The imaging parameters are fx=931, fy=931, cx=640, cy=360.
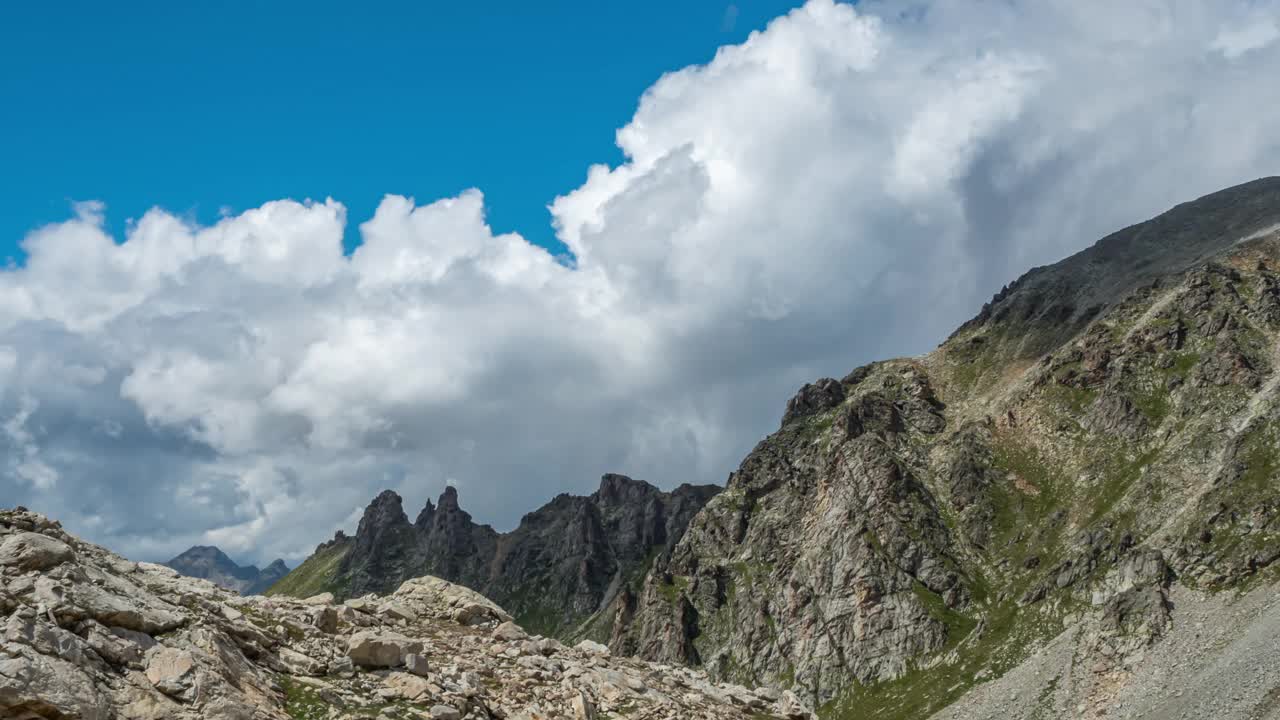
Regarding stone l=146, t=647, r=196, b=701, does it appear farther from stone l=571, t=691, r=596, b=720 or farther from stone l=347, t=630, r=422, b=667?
stone l=571, t=691, r=596, b=720

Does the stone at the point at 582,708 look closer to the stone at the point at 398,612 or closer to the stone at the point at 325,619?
the stone at the point at 325,619

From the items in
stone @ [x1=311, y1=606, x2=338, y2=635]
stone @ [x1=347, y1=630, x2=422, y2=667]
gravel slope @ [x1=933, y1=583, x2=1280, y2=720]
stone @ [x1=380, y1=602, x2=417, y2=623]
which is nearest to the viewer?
stone @ [x1=347, y1=630, x2=422, y2=667]

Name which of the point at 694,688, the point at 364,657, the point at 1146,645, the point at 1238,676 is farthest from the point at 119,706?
the point at 1146,645

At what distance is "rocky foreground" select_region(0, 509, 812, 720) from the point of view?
23125mm

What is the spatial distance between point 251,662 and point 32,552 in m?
7.04

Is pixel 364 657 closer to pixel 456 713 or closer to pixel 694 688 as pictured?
pixel 456 713

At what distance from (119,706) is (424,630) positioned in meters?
19.8

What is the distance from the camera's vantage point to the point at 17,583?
25.5 metres

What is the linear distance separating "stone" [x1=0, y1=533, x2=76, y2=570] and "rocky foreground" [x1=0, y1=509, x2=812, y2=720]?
3 cm

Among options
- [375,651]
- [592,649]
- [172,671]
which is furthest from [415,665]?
[592,649]

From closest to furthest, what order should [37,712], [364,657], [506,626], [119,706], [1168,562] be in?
[37,712]
[119,706]
[364,657]
[506,626]
[1168,562]

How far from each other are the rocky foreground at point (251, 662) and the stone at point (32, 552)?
3cm

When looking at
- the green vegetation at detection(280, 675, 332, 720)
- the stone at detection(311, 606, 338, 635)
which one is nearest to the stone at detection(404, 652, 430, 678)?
the green vegetation at detection(280, 675, 332, 720)

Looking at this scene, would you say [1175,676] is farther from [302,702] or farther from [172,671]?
[172,671]
